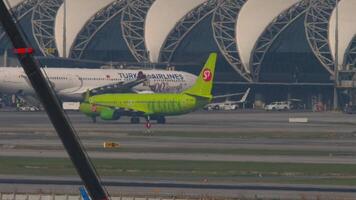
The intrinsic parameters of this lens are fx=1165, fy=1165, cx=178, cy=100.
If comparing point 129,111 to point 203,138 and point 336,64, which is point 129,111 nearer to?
point 203,138

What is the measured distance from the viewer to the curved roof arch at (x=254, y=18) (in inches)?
6905

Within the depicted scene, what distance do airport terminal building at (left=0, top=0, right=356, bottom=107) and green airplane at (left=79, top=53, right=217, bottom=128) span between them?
51.6m

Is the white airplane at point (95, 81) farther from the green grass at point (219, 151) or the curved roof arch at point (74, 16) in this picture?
the green grass at point (219, 151)

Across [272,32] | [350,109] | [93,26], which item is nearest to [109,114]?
[350,109]

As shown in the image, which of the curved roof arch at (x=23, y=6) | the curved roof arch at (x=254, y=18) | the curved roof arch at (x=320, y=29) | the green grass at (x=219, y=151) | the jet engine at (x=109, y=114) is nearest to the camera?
the green grass at (x=219, y=151)

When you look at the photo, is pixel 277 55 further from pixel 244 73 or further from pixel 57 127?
pixel 57 127

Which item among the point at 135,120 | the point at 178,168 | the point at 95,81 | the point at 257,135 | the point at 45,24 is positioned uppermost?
the point at 45,24

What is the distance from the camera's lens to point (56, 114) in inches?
691

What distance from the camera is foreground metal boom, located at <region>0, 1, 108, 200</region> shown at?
1725cm

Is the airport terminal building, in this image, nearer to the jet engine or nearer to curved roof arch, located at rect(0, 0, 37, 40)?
curved roof arch, located at rect(0, 0, 37, 40)

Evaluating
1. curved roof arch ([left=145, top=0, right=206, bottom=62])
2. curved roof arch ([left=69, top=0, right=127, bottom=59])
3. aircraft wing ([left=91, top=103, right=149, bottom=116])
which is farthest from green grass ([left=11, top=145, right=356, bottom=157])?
curved roof arch ([left=69, top=0, right=127, bottom=59])

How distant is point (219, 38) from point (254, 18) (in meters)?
8.10

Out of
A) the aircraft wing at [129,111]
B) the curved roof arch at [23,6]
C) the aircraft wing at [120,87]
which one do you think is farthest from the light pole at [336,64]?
the aircraft wing at [129,111]

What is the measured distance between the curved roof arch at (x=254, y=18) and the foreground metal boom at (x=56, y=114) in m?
158
